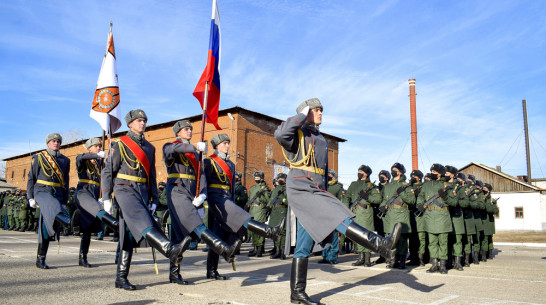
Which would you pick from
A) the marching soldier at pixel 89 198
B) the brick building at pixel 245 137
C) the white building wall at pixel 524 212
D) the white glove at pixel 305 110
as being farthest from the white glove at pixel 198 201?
the white building wall at pixel 524 212

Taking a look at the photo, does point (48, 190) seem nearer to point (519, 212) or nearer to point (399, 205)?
point (399, 205)

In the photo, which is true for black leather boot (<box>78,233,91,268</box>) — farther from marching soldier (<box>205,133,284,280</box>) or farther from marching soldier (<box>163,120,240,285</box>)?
marching soldier (<box>205,133,284,280</box>)

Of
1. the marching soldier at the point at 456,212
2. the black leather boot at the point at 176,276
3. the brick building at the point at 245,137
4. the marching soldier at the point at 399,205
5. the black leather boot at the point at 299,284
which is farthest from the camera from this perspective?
the brick building at the point at 245,137

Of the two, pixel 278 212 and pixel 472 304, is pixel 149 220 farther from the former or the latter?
pixel 278 212

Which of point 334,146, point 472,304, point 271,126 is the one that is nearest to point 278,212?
point 472,304

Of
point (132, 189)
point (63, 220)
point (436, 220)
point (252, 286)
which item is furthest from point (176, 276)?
point (436, 220)

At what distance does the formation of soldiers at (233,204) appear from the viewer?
460cm

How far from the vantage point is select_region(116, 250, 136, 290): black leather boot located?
5.09m

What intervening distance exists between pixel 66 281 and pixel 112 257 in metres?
3.28

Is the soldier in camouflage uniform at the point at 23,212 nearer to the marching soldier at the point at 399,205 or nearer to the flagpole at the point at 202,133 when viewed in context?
the flagpole at the point at 202,133

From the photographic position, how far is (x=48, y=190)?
742 centimetres

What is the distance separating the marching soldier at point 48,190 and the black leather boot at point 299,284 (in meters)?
4.22

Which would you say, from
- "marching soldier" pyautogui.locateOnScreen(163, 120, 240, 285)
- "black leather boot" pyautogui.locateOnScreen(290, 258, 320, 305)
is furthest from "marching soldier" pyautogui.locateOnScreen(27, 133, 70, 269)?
"black leather boot" pyautogui.locateOnScreen(290, 258, 320, 305)

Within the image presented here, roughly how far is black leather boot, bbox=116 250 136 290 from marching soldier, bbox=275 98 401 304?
79.6 inches
